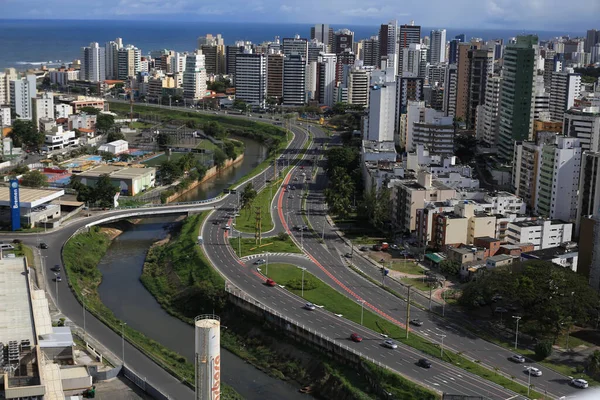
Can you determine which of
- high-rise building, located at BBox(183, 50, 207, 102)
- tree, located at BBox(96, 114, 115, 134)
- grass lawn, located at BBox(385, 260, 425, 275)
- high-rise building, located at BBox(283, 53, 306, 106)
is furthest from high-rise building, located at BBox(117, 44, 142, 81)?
grass lawn, located at BBox(385, 260, 425, 275)

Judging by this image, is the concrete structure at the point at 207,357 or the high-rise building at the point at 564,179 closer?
the concrete structure at the point at 207,357

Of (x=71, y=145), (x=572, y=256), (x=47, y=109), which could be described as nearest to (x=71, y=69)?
(x=47, y=109)

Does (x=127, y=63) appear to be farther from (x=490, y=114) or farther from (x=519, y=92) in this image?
(x=519, y=92)

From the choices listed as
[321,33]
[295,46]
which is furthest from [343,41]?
[295,46]

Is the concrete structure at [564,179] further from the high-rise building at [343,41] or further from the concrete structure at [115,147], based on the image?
the high-rise building at [343,41]

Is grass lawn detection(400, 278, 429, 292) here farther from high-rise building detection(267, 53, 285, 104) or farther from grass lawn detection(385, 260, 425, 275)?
high-rise building detection(267, 53, 285, 104)

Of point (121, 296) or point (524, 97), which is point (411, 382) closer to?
point (121, 296)

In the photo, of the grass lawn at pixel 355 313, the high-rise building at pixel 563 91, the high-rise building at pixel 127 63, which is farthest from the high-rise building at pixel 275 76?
the grass lawn at pixel 355 313
